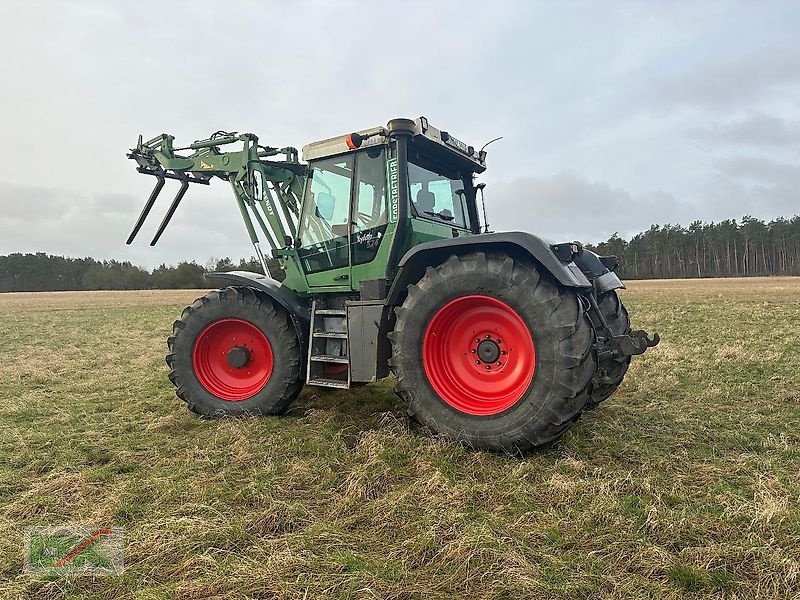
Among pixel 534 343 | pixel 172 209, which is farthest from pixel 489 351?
pixel 172 209

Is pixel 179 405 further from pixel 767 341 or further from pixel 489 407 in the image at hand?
pixel 767 341

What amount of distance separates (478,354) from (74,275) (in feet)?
249

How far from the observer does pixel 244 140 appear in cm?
605

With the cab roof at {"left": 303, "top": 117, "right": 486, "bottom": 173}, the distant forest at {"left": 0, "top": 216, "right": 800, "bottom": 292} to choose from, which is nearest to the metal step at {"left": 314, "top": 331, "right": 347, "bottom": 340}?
the cab roof at {"left": 303, "top": 117, "right": 486, "bottom": 173}

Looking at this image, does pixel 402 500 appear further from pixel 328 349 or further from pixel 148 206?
pixel 148 206

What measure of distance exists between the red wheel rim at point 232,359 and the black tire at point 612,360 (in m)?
3.28

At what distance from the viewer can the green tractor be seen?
4016mm

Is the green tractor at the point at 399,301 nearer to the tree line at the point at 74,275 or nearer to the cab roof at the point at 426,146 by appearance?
the cab roof at the point at 426,146

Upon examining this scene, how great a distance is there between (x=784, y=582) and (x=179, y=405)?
5.63 m

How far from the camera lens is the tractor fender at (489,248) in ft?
13.2

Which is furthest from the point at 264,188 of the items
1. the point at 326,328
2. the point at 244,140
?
the point at 326,328

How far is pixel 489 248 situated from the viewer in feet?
14.4

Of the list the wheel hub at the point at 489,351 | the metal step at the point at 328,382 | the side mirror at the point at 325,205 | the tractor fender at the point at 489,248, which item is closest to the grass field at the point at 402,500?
the metal step at the point at 328,382

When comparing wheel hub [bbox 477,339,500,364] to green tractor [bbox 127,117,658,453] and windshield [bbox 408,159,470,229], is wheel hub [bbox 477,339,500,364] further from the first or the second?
windshield [bbox 408,159,470,229]
